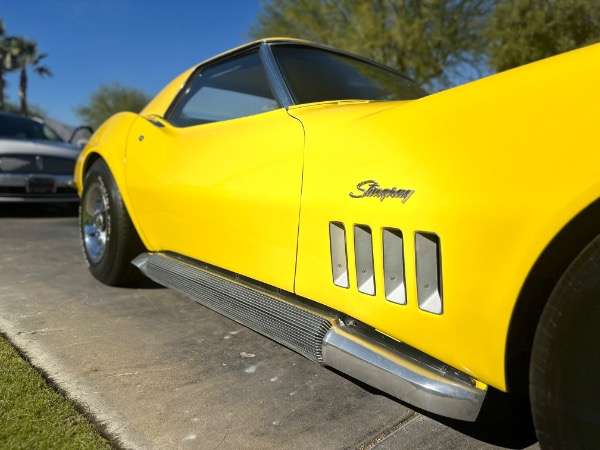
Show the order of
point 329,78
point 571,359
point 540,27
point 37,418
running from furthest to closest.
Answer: point 540,27 → point 329,78 → point 37,418 → point 571,359

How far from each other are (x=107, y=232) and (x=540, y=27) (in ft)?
44.4

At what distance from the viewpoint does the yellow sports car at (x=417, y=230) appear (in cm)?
118

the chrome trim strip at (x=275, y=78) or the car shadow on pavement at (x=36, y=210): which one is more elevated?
the chrome trim strip at (x=275, y=78)

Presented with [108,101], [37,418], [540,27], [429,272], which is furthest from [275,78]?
[108,101]

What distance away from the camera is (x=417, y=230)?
141 cm

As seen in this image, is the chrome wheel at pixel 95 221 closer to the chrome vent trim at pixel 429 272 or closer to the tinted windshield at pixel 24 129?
the chrome vent trim at pixel 429 272

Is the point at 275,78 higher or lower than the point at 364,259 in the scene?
higher

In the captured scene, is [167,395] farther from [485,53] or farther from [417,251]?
[485,53]

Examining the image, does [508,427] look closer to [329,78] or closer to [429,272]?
[429,272]

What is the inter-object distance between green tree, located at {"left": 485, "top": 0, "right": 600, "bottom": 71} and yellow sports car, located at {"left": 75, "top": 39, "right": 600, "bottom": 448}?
13.1m

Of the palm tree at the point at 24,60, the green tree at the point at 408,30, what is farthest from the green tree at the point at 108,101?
the green tree at the point at 408,30

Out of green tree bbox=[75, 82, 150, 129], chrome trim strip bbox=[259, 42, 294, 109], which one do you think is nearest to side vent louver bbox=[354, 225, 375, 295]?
chrome trim strip bbox=[259, 42, 294, 109]

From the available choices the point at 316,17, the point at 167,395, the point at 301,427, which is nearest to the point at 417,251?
the point at 301,427

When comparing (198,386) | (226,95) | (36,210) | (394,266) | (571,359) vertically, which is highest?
(226,95)
